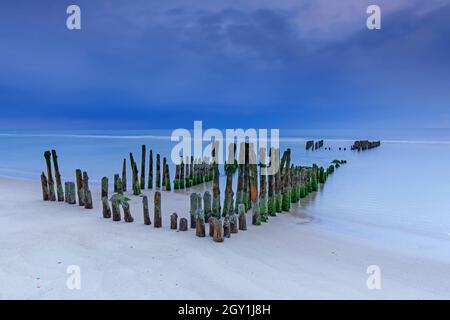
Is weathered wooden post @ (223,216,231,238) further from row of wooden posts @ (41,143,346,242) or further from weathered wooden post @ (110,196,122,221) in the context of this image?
weathered wooden post @ (110,196,122,221)

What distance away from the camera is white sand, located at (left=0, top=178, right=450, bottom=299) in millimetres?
4742

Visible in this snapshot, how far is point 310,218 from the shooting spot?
402 inches

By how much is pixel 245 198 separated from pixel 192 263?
4.47m

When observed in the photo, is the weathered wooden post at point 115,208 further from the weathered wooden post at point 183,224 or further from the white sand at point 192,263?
the weathered wooden post at point 183,224

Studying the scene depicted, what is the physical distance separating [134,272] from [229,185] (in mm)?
3823

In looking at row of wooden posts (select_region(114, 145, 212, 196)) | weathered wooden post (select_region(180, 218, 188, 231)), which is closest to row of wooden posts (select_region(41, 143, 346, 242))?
weathered wooden post (select_region(180, 218, 188, 231))

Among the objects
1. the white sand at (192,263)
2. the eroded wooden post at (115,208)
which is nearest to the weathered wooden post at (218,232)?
the white sand at (192,263)

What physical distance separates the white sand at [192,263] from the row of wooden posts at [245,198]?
340mm

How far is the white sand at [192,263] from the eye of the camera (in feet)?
15.6

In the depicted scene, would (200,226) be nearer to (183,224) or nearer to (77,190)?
(183,224)
